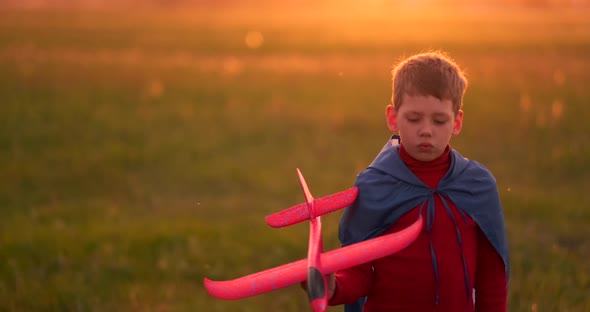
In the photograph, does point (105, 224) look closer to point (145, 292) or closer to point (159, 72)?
point (145, 292)

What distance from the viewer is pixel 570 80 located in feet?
48.0

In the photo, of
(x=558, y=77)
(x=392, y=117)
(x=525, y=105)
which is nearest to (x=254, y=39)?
(x=558, y=77)

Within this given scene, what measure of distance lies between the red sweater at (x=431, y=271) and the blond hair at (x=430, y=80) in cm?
28

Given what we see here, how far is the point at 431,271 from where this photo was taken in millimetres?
3090

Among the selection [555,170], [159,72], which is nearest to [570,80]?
[555,170]

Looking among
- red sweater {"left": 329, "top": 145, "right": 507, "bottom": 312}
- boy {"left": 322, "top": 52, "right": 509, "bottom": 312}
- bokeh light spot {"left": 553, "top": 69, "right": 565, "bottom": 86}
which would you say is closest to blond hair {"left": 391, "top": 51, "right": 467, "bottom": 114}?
boy {"left": 322, "top": 52, "right": 509, "bottom": 312}

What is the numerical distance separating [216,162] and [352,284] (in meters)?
6.80

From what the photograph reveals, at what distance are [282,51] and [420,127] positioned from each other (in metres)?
21.0

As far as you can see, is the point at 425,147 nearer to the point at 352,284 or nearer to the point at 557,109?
the point at 352,284

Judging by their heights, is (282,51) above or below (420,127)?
below

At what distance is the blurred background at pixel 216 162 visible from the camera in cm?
584

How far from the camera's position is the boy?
119 inches

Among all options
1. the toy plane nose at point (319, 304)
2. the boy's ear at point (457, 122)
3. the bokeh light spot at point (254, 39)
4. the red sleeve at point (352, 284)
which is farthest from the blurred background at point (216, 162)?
the bokeh light spot at point (254, 39)

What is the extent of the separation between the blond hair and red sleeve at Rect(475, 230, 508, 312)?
65cm
